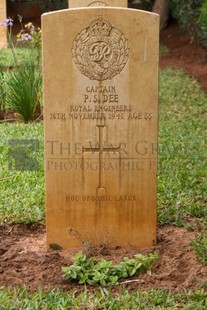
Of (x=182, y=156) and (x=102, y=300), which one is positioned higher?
(x=182, y=156)

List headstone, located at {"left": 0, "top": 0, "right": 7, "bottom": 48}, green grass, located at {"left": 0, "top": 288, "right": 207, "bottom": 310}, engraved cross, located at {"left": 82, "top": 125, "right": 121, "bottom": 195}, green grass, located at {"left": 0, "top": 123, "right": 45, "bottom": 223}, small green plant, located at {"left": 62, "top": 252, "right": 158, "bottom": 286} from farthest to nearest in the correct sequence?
headstone, located at {"left": 0, "top": 0, "right": 7, "bottom": 48} → green grass, located at {"left": 0, "top": 123, "right": 45, "bottom": 223} → engraved cross, located at {"left": 82, "top": 125, "right": 121, "bottom": 195} → small green plant, located at {"left": 62, "top": 252, "right": 158, "bottom": 286} → green grass, located at {"left": 0, "top": 288, "right": 207, "bottom": 310}

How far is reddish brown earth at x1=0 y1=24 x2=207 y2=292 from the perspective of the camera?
13.0 feet

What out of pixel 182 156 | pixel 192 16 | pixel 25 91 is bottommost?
pixel 182 156

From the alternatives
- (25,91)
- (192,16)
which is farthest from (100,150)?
(192,16)

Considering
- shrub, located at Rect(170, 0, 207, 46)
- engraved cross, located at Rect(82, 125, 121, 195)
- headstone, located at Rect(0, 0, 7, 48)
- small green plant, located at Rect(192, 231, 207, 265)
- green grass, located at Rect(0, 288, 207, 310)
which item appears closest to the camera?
green grass, located at Rect(0, 288, 207, 310)

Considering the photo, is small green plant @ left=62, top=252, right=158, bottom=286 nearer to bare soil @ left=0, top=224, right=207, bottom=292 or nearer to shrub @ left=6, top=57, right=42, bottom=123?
bare soil @ left=0, top=224, right=207, bottom=292

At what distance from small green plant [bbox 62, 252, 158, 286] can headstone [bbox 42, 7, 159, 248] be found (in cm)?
32

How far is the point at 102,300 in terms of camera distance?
3715 mm

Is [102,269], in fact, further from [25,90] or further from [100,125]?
[25,90]

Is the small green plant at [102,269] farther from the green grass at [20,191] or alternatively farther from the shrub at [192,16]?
the shrub at [192,16]

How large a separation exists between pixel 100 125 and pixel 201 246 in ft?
3.24

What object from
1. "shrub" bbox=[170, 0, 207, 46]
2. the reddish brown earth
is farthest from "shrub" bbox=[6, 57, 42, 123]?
"shrub" bbox=[170, 0, 207, 46]

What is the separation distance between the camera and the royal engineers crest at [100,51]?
4.24m

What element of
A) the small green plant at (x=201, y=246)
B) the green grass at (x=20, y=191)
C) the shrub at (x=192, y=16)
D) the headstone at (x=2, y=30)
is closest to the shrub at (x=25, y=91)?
the green grass at (x=20, y=191)
